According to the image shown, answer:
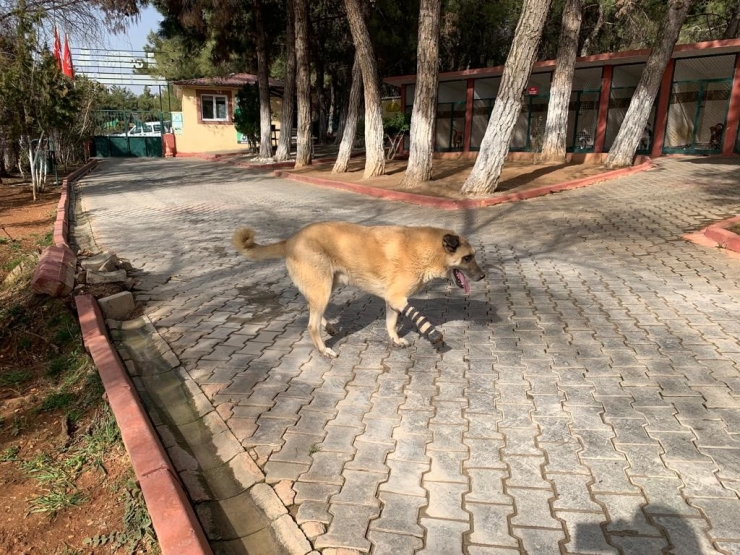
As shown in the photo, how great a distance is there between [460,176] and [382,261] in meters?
13.0

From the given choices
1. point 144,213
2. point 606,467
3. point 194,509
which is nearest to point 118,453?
point 194,509

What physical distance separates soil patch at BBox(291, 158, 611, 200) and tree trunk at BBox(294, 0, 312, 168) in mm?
1666

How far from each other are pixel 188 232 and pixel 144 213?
3.24 metres

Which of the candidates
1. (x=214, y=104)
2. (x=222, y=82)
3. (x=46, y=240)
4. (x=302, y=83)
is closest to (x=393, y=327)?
(x=46, y=240)

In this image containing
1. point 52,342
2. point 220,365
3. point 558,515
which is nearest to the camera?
point 558,515

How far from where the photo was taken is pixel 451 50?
1196 inches

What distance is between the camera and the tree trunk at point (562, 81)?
17.8 m

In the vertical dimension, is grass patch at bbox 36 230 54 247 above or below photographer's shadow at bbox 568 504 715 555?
above

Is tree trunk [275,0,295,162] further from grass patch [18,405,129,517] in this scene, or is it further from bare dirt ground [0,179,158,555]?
grass patch [18,405,129,517]

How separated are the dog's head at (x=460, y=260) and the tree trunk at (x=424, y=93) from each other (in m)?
11.1

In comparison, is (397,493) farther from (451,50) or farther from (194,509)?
(451,50)

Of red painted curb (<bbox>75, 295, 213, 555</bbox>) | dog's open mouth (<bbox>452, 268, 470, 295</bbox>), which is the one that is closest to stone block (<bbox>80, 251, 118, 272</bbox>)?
red painted curb (<bbox>75, 295, 213, 555</bbox>)

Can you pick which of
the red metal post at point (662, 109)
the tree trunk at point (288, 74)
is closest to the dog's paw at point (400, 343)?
the red metal post at point (662, 109)

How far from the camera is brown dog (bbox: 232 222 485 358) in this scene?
14.6 ft
